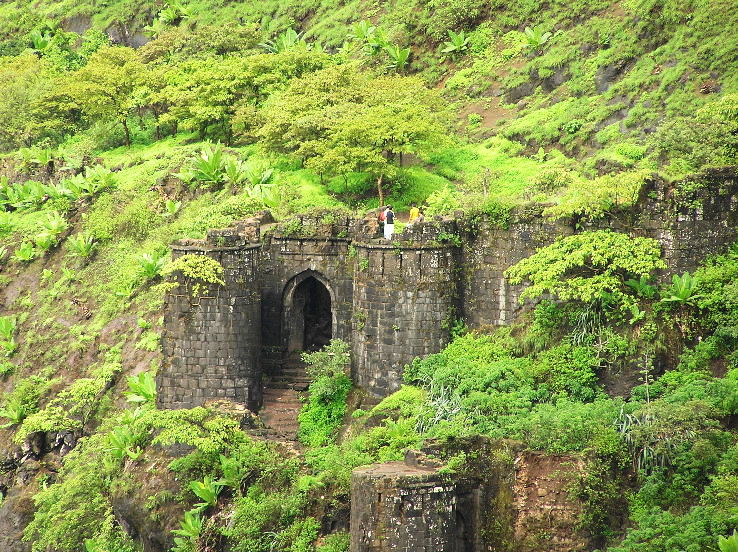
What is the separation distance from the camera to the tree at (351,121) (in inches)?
1542

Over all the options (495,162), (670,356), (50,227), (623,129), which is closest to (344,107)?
(495,162)

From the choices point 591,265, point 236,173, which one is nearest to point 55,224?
point 236,173

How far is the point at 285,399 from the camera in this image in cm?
3506

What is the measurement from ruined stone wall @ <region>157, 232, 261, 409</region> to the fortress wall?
308 centimetres

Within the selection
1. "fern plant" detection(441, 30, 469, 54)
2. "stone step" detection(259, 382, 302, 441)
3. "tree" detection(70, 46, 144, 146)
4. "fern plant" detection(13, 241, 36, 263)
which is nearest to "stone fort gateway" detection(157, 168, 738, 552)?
"stone step" detection(259, 382, 302, 441)

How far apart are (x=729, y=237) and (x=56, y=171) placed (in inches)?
1081

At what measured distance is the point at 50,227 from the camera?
46750 mm

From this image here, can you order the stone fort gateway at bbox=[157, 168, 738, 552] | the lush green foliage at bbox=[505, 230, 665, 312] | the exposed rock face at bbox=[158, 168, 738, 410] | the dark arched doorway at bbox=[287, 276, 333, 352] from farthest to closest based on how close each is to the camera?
1. the dark arched doorway at bbox=[287, 276, 333, 352]
2. the exposed rock face at bbox=[158, 168, 738, 410]
3. the lush green foliage at bbox=[505, 230, 665, 312]
4. the stone fort gateway at bbox=[157, 168, 738, 552]

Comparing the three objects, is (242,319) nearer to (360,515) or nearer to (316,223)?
(316,223)

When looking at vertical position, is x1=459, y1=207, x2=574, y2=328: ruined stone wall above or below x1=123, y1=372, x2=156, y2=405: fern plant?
above

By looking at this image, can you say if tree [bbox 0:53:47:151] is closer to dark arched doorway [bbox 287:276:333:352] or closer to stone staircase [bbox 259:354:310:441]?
dark arched doorway [bbox 287:276:333:352]

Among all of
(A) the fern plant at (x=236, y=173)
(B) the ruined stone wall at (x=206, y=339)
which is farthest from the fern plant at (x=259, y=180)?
(B) the ruined stone wall at (x=206, y=339)

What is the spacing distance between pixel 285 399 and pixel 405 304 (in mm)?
4134

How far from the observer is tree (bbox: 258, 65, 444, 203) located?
3916 centimetres
